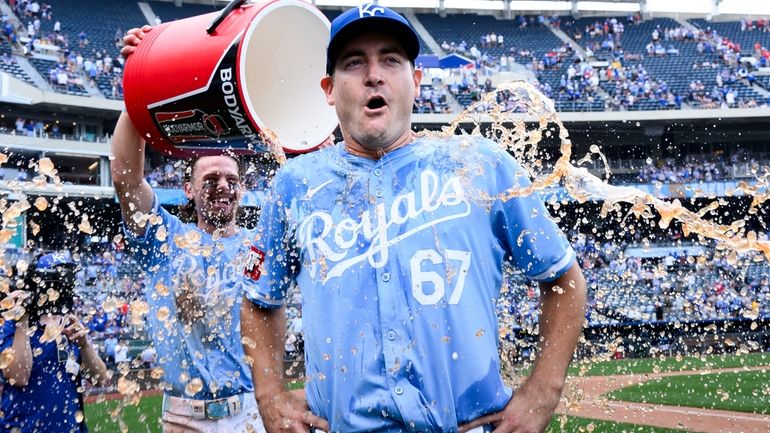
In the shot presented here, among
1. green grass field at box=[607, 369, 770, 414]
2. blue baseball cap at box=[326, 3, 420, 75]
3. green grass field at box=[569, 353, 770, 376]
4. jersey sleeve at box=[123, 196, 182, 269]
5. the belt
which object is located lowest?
green grass field at box=[569, 353, 770, 376]

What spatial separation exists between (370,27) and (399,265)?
67cm

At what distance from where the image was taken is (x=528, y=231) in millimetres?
2170

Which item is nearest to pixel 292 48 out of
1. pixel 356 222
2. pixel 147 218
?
pixel 147 218

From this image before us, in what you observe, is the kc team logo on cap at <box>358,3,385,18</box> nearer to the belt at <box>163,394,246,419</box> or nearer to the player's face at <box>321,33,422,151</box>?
the player's face at <box>321,33,422,151</box>

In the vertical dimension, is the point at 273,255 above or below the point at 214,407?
above

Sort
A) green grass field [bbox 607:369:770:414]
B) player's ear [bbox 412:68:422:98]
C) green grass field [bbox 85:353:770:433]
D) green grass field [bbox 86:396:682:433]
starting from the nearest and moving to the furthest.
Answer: player's ear [bbox 412:68:422:98] < green grass field [bbox 86:396:682:433] < green grass field [bbox 85:353:770:433] < green grass field [bbox 607:369:770:414]

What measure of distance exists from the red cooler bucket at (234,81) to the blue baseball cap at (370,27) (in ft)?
3.22

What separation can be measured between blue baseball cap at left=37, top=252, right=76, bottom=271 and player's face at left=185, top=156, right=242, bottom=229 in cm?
76

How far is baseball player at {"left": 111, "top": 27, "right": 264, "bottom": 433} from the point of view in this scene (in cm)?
384

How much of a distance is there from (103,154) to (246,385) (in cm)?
2421

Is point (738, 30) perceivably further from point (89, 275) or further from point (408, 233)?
point (408, 233)

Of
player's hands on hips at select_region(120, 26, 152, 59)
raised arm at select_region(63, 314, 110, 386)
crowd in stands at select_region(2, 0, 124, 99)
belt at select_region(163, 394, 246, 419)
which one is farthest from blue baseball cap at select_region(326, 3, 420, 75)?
crowd in stands at select_region(2, 0, 124, 99)

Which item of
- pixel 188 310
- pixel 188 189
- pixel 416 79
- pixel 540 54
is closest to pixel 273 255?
pixel 416 79

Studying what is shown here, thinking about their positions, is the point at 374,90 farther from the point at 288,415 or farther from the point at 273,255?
the point at 288,415
